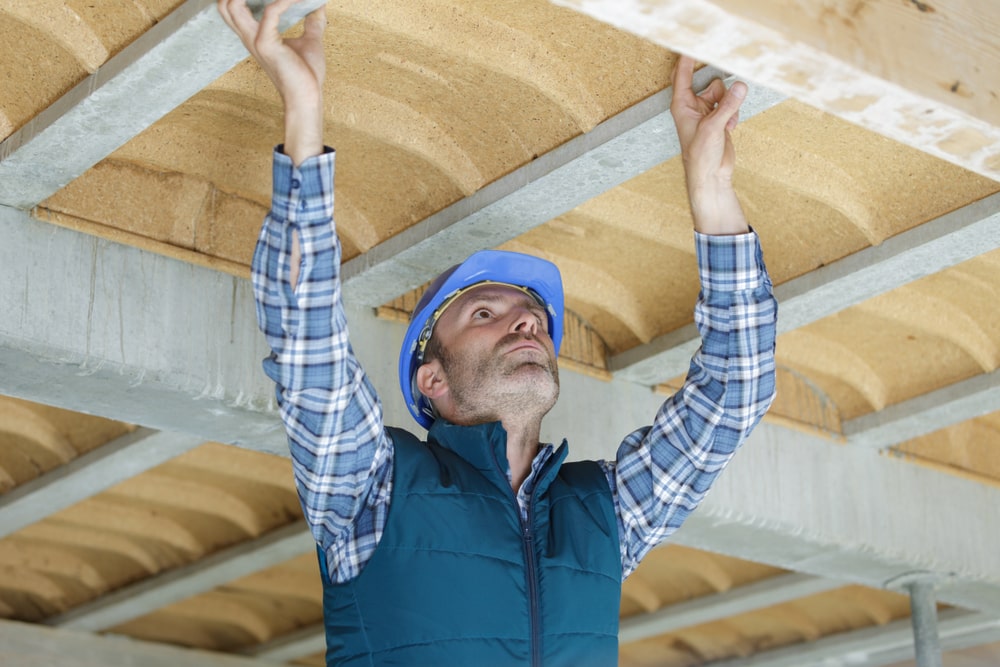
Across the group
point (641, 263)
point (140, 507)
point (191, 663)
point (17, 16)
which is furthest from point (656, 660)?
point (17, 16)

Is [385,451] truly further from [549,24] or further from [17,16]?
[17,16]

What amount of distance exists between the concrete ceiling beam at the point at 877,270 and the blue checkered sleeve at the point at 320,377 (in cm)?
162

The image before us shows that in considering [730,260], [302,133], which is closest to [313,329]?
[302,133]

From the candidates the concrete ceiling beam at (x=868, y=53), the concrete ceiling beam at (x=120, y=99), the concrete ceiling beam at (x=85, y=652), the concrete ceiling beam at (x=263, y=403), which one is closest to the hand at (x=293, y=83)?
the concrete ceiling beam at (x=120, y=99)

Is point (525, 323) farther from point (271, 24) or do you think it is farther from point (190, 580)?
point (190, 580)

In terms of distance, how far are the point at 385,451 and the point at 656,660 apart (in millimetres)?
5318

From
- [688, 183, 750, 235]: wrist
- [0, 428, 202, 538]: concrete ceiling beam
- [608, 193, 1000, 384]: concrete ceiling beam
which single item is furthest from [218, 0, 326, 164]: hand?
[0, 428, 202, 538]: concrete ceiling beam

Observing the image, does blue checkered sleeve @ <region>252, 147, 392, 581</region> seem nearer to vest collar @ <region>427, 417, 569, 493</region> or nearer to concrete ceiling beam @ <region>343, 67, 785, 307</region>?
vest collar @ <region>427, 417, 569, 493</region>

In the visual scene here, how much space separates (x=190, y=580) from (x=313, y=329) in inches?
155

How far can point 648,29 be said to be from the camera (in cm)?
222

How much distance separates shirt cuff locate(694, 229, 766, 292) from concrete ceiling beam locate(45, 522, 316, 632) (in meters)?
3.05

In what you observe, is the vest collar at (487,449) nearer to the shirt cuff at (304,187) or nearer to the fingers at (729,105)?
the shirt cuff at (304,187)

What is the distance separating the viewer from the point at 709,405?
2918mm

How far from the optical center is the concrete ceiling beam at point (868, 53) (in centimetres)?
221
